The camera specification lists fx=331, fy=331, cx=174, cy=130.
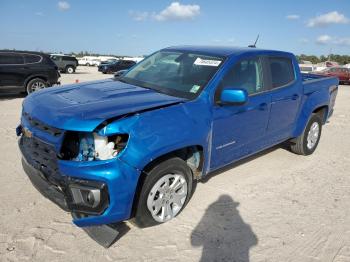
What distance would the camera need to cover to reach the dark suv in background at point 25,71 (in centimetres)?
1092

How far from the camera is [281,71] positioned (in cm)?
507

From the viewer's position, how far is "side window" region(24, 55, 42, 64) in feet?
37.7

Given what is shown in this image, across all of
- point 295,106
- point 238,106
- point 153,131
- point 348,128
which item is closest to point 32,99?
point 153,131

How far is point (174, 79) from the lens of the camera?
4.12 m

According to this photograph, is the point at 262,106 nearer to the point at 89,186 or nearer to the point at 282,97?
the point at 282,97

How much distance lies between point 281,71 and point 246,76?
1033 mm

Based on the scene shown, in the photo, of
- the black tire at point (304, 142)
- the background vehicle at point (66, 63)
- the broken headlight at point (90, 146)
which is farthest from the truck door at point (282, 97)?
the background vehicle at point (66, 63)

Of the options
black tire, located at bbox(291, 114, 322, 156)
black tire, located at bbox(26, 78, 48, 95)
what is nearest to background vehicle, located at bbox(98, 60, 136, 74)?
black tire, located at bbox(26, 78, 48, 95)

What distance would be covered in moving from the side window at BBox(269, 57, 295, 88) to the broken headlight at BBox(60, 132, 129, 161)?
275cm

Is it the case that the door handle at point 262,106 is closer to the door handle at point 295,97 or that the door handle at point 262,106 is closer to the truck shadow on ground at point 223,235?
the door handle at point 295,97

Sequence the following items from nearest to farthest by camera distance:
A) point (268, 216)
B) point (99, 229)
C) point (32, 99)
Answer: point (99, 229) < point (32, 99) < point (268, 216)

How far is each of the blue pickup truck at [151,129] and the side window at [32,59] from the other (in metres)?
8.11

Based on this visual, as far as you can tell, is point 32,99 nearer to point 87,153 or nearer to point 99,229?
point 87,153

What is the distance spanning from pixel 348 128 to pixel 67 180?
8.19m
